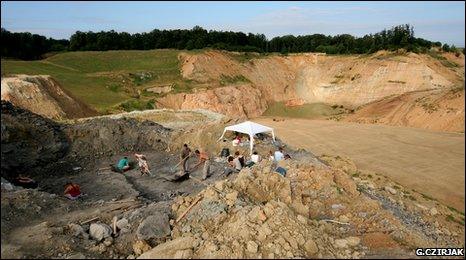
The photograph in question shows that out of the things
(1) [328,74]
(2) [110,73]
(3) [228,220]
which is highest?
(2) [110,73]

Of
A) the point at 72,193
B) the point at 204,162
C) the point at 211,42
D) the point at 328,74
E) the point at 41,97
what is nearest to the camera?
the point at 72,193

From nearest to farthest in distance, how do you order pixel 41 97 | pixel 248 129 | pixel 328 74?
pixel 248 129 → pixel 41 97 → pixel 328 74

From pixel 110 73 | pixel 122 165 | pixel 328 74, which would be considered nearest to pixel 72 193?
pixel 122 165

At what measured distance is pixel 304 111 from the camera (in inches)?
2298

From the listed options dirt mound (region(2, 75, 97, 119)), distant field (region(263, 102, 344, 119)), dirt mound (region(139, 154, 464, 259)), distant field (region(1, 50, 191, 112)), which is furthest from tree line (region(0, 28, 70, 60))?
dirt mound (region(139, 154, 464, 259))

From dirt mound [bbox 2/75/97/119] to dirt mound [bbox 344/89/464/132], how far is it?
30.8 meters

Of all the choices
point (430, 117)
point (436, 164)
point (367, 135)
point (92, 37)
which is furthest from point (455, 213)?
point (92, 37)

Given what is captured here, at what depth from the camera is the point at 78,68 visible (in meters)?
56.2

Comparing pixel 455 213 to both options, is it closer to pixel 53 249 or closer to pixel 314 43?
pixel 53 249

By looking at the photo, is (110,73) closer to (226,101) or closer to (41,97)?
(226,101)

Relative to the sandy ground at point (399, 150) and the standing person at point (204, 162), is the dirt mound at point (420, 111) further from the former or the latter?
the standing person at point (204, 162)

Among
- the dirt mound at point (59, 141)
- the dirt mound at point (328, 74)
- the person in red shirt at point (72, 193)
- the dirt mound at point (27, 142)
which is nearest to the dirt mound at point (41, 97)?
the dirt mound at point (59, 141)

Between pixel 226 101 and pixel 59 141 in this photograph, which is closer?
pixel 59 141

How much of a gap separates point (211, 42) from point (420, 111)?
139ft
